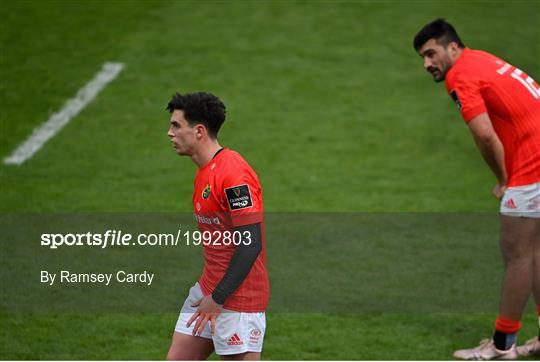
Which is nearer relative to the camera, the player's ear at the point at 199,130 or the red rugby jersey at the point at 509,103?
the player's ear at the point at 199,130

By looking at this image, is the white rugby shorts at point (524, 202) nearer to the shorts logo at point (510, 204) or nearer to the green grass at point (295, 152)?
the shorts logo at point (510, 204)

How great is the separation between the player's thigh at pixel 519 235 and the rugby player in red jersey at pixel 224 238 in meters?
2.71

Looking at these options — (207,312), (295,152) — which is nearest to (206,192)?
(207,312)

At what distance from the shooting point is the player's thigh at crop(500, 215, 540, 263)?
7.97 m

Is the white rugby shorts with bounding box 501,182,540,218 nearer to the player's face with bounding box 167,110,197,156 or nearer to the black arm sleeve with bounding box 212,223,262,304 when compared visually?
the black arm sleeve with bounding box 212,223,262,304

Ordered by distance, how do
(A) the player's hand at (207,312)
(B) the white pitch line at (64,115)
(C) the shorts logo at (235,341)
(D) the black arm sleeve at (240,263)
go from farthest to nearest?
(B) the white pitch line at (64,115), (C) the shorts logo at (235,341), (A) the player's hand at (207,312), (D) the black arm sleeve at (240,263)

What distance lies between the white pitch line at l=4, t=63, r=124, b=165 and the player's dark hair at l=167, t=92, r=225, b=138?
27.3 ft

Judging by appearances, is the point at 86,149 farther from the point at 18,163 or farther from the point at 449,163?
the point at 449,163

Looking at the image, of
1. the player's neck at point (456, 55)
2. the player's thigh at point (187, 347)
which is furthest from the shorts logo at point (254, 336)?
the player's neck at point (456, 55)

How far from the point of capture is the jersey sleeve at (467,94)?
764 centimetres

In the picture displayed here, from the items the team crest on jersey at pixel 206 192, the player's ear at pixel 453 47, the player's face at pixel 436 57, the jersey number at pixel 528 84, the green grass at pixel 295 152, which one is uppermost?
the player's ear at pixel 453 47

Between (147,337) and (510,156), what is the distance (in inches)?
136

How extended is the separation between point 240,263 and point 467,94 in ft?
9.27

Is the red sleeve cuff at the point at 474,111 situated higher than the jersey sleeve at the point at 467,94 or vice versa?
the jersey sleeve at the point at 467,94
